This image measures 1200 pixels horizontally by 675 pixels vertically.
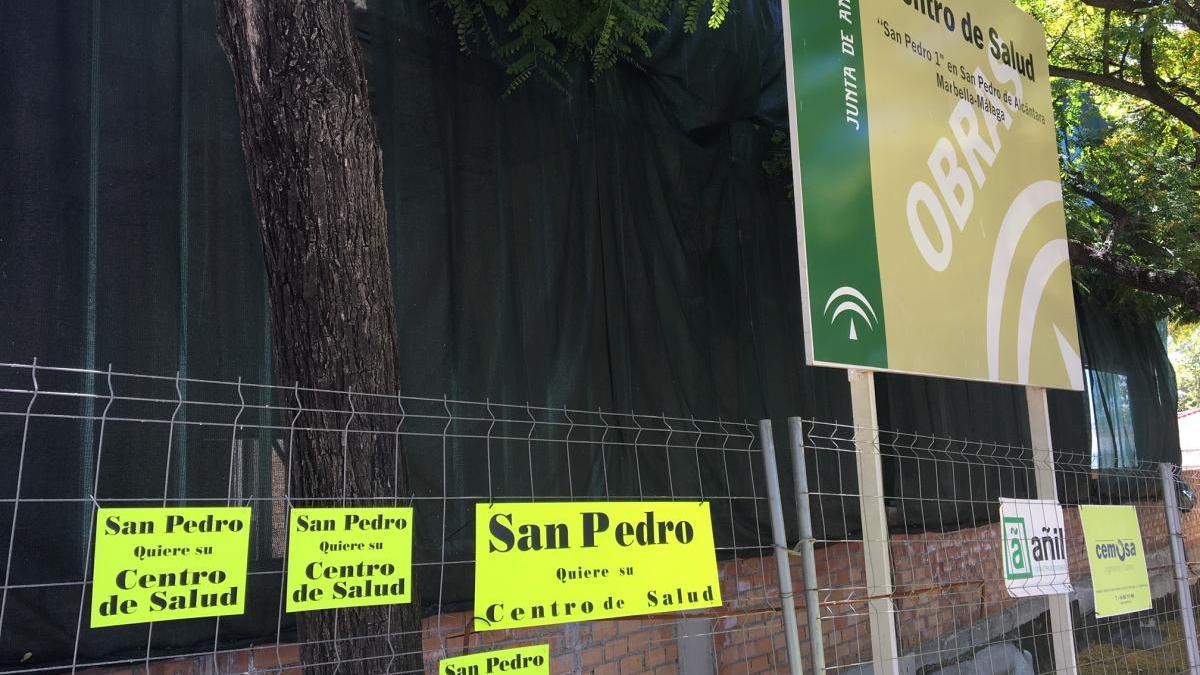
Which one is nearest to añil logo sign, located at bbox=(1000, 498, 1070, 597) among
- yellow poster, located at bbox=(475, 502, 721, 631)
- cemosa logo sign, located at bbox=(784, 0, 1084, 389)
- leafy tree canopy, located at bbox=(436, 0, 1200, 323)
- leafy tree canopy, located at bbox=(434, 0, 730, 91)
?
cemosa logo sign, located at bbox=(784, 0, 1084, 389)

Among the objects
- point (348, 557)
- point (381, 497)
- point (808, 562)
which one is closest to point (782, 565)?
point (808, 562)

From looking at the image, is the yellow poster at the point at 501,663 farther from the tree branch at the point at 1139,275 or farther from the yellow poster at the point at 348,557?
the tree branch at the point at 1139,275

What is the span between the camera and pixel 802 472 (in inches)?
127

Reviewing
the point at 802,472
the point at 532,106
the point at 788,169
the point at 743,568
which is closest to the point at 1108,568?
the point at 743,568

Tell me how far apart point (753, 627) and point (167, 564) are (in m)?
3.84

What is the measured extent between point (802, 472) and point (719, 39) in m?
3.29

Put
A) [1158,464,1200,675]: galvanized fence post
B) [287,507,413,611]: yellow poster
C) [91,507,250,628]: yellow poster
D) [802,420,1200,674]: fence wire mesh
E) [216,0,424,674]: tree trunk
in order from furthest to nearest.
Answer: [802,420,1200,674]: fence wire mesh → [1158,464,1200,675]: galvanized fence post → [216,0,424,674]: tree trunk → [287,507,413,611]: yellow poster → [91,507,250,628]: yellow poster

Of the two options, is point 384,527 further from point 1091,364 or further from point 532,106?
point 1091,364

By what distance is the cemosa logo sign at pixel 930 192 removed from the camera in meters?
3.63

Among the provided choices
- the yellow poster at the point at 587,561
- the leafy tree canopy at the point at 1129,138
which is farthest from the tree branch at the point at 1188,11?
the yellow poster at the point at 587,561

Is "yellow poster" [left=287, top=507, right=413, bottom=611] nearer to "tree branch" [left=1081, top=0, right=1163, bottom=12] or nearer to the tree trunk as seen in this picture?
the tree trunk

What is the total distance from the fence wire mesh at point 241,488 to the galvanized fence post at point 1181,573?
232cm

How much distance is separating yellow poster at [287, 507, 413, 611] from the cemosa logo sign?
4.96 ft

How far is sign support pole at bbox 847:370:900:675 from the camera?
355 centimetres
